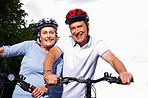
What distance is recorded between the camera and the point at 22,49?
13.9 feet

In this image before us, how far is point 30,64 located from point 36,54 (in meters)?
0.21

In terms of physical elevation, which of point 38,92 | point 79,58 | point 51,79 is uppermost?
point 79,58

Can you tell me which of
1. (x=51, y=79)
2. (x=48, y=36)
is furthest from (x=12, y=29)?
(x=51, y=79)

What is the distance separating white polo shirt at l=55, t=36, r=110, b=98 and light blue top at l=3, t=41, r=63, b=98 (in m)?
0.23

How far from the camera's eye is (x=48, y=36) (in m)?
4.37

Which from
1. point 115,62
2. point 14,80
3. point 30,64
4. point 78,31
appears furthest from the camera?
point 30,64

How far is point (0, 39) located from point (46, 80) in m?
13.3

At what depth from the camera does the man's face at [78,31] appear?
3.83 metres

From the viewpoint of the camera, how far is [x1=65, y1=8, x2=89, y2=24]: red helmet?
3.84 m

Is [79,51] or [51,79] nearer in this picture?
[51,79]

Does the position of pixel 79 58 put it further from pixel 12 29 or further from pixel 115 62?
pixel 12 29

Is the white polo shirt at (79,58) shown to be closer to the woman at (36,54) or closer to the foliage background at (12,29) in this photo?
the woman at (36,54)

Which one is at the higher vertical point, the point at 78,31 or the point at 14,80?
the point at 78,31

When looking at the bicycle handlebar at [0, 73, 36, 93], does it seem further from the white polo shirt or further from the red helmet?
the red helmet
